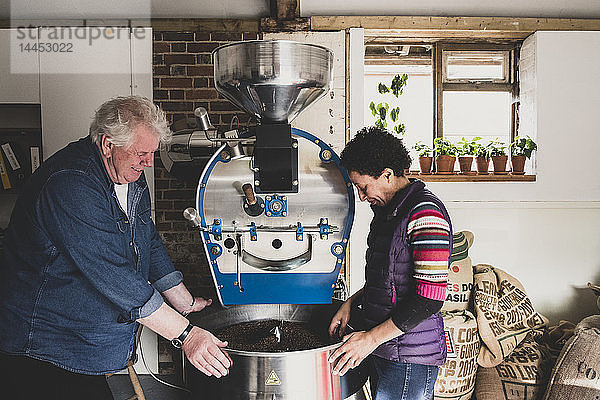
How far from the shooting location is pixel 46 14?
336 centimetres

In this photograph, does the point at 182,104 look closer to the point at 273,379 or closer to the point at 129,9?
the point at 129,9

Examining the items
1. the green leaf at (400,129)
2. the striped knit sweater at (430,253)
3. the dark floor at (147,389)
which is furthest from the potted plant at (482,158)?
the dark floor at (147,389)

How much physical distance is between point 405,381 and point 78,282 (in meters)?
1.15

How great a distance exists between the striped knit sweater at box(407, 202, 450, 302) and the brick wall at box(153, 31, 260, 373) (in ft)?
5.82

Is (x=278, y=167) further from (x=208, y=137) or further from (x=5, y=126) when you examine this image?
(x=5, y=126)

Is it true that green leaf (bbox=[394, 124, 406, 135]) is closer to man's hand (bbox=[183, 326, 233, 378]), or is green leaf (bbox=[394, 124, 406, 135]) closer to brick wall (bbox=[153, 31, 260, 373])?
brick wall (bbox=[153, 31, 260, 373])

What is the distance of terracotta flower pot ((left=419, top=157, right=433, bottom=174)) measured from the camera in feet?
11.6

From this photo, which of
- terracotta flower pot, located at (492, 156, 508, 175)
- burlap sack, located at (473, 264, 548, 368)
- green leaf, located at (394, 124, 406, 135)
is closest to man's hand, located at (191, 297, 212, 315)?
burlap sack, located at (473, 264, 548, 368)

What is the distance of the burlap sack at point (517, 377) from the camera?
289 centimetres

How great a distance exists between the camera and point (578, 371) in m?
2.73

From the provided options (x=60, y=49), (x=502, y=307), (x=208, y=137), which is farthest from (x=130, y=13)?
(x=502, y=307)

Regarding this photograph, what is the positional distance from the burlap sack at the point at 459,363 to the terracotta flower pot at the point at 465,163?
1.02 meters

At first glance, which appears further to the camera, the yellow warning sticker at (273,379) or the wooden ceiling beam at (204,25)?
the wooden ceiling beam at (204,25)

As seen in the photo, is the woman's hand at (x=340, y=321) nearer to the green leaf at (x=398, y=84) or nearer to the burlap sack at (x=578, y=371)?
the burlap sack at (x=578, y=371)
